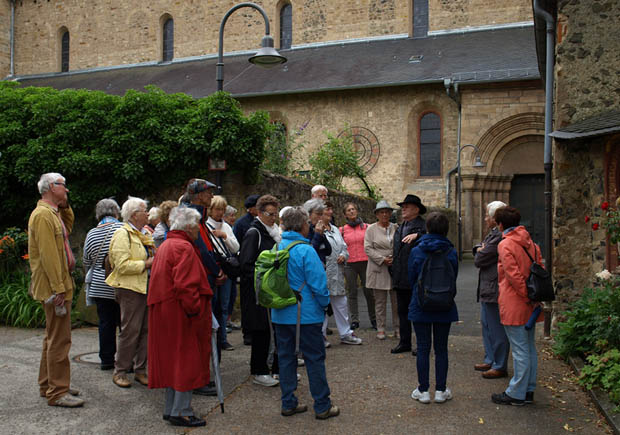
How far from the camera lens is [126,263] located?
5.48m

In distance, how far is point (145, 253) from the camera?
5.74 meters

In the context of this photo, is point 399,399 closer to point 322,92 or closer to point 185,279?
point 185,279

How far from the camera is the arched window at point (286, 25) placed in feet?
90.1

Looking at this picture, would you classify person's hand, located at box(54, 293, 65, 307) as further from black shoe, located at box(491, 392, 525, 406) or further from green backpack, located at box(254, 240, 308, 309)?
black shoe, located at box(491, 392, 525, 406)

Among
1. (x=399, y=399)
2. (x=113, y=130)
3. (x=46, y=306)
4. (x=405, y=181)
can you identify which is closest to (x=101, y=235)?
(x=46, y=306)

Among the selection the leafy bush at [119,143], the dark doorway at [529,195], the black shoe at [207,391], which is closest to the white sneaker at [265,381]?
the black shoe at [207,391]

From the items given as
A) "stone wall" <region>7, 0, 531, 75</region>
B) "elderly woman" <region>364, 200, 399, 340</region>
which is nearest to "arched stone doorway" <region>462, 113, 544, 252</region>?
"stone wall" <region>7, 0, 531, 75</region>

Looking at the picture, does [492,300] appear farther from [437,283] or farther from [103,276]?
[103,276]

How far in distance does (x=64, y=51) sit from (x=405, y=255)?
30.0 metres

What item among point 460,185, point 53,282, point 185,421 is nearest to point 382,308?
point 185,421

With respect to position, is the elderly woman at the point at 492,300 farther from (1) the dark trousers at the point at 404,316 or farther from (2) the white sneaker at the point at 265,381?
(2) the white sneaker at the point at 265,381

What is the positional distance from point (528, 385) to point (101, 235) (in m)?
4.22

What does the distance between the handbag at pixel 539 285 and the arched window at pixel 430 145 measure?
60.1ft

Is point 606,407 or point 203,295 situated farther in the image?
point 606,407
